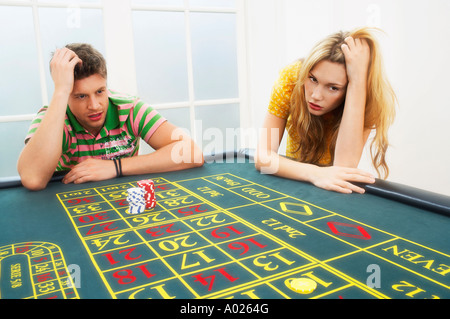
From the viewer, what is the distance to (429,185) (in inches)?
87.7

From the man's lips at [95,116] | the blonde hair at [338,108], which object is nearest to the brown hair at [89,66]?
the man's lips at [95,116]

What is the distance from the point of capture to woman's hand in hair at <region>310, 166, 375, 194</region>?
1.35m

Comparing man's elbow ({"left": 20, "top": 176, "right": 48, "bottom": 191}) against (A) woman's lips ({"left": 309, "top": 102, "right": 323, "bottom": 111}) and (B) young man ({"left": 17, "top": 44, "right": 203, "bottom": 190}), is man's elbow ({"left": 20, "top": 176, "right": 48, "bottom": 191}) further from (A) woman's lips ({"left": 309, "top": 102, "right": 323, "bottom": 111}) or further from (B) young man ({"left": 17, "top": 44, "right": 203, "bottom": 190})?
(A) woman's lips ({"left": 309, "top": 102, "right": 323, "bottom": 111})

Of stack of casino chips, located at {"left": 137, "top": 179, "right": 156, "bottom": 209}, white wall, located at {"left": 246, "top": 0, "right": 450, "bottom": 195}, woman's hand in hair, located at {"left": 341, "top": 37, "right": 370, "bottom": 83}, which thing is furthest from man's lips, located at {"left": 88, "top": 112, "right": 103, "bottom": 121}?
white wall, located at {"left": 246, "top": 0, "right": 450, "bottom": 195}

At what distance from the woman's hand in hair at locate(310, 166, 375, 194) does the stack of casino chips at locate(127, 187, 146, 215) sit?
2.13 feet

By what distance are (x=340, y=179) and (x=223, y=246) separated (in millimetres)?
640

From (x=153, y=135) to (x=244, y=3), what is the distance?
1.96m

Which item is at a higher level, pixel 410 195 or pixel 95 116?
pixel 95 116

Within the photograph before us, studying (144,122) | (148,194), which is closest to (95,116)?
(144,122)

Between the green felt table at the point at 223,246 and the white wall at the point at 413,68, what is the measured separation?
117 cm

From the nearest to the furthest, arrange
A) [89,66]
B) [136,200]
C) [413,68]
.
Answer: [136,200] < [89,66] < [413,68]

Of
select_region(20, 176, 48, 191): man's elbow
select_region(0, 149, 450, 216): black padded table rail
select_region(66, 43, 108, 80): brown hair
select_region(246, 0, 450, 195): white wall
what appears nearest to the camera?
select_region(0, 149, 450, 216): black padded table rail

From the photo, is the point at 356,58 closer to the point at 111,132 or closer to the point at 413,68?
the point at 413,68

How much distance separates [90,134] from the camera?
71.2 inches
